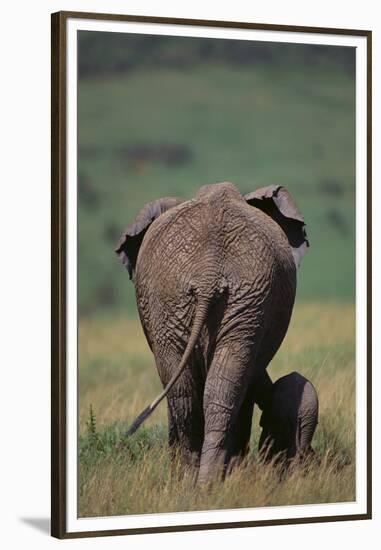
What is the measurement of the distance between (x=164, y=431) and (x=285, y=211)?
1.59 meters

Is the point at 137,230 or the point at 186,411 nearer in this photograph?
the point at 186,411

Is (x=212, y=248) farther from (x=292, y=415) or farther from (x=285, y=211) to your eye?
(x=292, y=415)

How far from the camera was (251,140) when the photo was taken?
45.1 ft

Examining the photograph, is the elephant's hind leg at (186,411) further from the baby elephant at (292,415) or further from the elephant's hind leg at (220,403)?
the baby elephant at (292,415)

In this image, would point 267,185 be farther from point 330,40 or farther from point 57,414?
point 57,414

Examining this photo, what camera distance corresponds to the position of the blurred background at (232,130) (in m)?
13.1

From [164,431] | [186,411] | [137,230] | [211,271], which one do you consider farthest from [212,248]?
[164,431]

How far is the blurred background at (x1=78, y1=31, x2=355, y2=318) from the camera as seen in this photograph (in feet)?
42.9

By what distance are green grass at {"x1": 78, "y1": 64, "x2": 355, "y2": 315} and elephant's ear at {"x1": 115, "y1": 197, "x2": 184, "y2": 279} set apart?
0.07 meters

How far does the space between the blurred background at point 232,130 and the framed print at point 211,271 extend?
0.5 inches

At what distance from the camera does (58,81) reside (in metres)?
12.4

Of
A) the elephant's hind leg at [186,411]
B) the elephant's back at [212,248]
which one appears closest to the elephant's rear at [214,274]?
the elephant's back at [212,248]

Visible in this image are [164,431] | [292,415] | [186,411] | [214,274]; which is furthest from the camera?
[164,431]

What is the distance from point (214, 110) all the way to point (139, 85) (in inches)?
22.9
